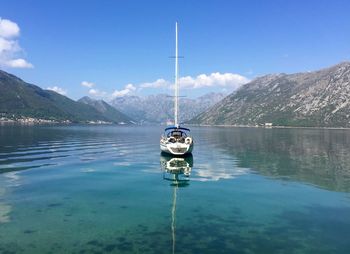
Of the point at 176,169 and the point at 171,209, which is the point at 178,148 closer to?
the point at 176,169

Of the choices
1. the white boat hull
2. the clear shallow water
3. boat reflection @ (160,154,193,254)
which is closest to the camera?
the clear shallow water

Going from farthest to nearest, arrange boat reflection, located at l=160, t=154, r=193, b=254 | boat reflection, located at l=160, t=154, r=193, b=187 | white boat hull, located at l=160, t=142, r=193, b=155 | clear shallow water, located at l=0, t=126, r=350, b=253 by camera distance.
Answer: white boat hull, located at l=160, t=142, r=193, b=155
boat reflection, located at l=160, t=154, r=193, b=187
boat reflection, located at l=160, t=154, r=193, b=254
clear shallow water, located at l=0, t=126, r=350, b=253

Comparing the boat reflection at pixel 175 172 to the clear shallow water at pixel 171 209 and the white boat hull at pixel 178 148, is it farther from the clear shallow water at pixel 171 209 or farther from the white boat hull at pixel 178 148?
the white boat hull at pixel 178 148

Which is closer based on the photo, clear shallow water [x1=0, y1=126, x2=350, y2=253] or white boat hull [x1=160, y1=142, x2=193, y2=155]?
clear shallow water [x1=0, y1=126, x2=350, y2=253]

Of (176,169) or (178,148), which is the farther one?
(178,148)

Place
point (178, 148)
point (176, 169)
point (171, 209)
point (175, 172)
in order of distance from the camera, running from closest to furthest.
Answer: point (171, 209), point (175, 172), point (176, 169), point (178, 148)

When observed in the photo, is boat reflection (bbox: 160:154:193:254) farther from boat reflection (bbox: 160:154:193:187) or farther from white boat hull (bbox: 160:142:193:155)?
white boat hull (bbox: 160:142:193:155)

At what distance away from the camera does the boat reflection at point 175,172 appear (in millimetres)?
31484

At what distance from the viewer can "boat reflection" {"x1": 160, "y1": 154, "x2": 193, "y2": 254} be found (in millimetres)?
31484

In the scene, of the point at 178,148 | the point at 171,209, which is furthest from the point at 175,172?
the point at 171,209

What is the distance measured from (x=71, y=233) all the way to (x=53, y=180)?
74.3 feet

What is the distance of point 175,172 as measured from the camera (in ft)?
181

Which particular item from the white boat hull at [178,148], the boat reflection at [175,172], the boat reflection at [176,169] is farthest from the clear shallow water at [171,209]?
the white boat hull at [178,148]

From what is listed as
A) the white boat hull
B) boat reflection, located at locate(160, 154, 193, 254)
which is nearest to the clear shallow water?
boat reflection, located at locate(160, 154, 193, 254)
